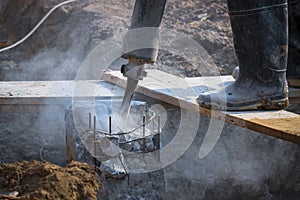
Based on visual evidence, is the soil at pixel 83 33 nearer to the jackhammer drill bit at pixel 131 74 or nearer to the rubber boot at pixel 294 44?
the rubber boot at pixel 294 44

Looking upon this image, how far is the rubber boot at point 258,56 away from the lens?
2412 mm

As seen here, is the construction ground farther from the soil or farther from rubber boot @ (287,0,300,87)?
rubber boot @ (287,0,300,87)

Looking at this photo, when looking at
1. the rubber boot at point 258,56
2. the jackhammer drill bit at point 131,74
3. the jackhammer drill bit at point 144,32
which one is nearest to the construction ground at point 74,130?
the rubber boot at point 258,56

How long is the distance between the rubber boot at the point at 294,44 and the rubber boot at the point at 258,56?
0.60 meters

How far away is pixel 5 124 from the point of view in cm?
348

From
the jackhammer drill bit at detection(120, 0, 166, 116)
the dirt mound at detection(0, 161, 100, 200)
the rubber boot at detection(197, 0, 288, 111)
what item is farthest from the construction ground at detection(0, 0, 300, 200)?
the jackhammer drill bit at detection(120, 0, 166, 116)

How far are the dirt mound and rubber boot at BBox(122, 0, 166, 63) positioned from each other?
831mm

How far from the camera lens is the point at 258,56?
8.07 ft

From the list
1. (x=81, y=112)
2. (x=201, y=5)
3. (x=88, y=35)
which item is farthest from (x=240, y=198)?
(x=201, y=5)

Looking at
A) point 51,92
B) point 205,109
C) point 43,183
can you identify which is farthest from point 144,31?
point 43,183

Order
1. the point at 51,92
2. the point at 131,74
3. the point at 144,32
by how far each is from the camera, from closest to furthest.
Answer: the point at 144,32 → the point at 131,74 → the point at 51,92

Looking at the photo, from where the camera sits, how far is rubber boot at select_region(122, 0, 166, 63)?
2.40 metres

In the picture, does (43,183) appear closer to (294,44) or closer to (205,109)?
(205,109)

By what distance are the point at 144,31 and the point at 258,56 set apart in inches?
20.9
